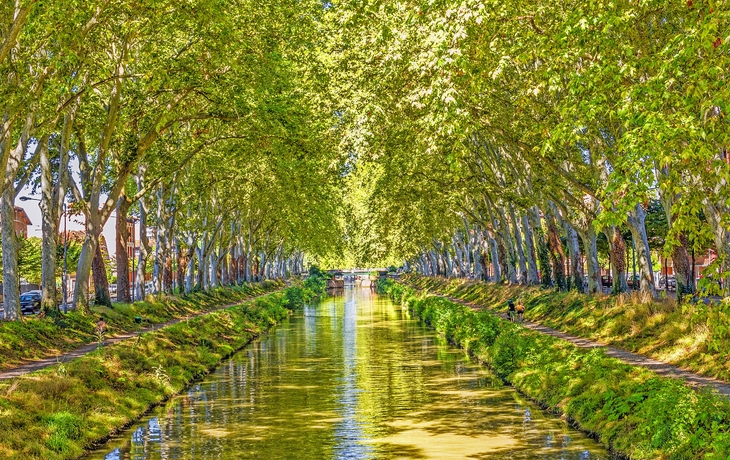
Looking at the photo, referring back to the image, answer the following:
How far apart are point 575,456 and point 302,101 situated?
878 inches

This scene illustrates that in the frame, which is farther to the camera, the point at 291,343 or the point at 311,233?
the point at 311,233

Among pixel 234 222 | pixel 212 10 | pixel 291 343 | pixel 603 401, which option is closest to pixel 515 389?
pixel 603 401

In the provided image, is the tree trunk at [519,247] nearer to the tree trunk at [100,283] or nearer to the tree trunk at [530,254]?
the tree trunk at [530,254]

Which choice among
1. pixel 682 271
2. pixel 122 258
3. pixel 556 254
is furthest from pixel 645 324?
pixel 122 258

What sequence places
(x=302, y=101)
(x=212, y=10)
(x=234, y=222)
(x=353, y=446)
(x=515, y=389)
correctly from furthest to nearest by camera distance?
1. (x=234, y=222)
2. (x=302, y=101)
3. (x=515, y=389)
4. (x=212, y=10)
5. (x=353, y=446)

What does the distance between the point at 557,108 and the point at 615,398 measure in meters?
6.58

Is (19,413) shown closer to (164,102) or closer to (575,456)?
(575,456)

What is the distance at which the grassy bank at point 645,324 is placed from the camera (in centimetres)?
2219

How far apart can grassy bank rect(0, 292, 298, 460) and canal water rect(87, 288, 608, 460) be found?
2.01 feet

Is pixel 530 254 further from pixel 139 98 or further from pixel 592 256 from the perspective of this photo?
pixel 139 98

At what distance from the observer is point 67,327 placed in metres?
32.8

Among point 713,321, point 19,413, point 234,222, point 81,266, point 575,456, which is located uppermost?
point 234,222

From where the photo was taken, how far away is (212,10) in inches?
880

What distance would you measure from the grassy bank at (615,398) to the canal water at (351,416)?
525 mm
